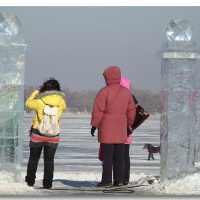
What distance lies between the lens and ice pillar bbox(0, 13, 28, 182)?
376 inches

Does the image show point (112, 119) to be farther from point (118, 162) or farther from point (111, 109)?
point (118, 162)

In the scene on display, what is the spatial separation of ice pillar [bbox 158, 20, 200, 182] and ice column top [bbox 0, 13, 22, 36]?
1.60 metres

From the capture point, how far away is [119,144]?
9.70 m

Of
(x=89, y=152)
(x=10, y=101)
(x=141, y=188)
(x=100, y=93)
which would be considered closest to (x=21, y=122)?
(x=10, y=101)

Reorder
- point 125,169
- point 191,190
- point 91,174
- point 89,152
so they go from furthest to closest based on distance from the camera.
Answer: point 89,152, point 91,174, point 125,169, point 191,190

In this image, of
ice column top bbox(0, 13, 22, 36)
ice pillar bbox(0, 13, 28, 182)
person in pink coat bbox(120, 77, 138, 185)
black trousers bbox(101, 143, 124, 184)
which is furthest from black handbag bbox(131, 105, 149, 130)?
ice column top bbox(0, 13, 22, 36)

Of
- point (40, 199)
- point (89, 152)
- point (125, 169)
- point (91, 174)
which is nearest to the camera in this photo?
point (40, 199)

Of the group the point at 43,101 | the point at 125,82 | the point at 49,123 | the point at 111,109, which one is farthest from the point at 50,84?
the point at 125,82

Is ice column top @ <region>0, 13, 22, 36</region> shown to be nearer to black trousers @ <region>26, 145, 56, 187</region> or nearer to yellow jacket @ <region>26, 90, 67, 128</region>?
yellow jacket @ <region>26, 90, 67, 128</region>

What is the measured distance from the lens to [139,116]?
998cm

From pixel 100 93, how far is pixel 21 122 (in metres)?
0.91

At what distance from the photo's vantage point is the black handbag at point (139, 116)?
9.94 metres
